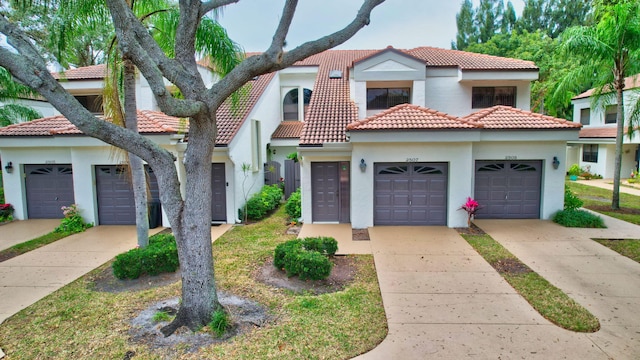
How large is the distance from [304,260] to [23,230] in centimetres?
1142

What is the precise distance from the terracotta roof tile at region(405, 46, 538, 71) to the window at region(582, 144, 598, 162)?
13.2 m

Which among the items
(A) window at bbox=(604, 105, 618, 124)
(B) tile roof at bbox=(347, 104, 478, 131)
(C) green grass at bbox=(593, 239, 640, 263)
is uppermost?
(A) window at bbox=(604, 105, 618, 124)

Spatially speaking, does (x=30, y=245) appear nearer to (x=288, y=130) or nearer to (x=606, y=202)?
(x=288, y=130)

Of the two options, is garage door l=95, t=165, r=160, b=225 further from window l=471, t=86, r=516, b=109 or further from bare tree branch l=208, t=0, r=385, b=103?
window l=471, t=86, r=516, b=109

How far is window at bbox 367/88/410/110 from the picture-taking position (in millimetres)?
17328

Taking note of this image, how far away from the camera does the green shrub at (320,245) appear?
30.1 ft

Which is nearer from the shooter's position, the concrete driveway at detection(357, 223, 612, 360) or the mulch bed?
A: the concrete driveway at detection(357, 223, 612, 360)

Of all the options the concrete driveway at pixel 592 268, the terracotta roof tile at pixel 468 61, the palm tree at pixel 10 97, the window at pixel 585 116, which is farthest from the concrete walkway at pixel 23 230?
the window at pixel 585 116

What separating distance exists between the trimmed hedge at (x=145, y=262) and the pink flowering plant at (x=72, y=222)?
5991mm

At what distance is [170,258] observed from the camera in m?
8.52

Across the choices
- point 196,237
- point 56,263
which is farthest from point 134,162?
point 196,237

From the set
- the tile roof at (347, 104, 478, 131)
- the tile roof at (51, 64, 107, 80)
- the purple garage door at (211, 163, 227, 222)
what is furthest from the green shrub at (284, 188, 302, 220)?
the tile roof at (51, 64, 107, 80)

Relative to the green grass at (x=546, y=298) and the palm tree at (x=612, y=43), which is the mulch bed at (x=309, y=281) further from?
the palm tree at (x=612, y=43)

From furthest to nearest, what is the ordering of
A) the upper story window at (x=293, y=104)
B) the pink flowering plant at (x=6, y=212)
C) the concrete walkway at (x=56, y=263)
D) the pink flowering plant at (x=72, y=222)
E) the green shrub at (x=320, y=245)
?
the upper story window at (x=293, y=104) < the pink flowering plant at (x=6, y=212) < the pink flowering plant at (x=72, y=222) < the green shrub at (x=320, y=245) < the concrete walkway at (x=56, y=263)
